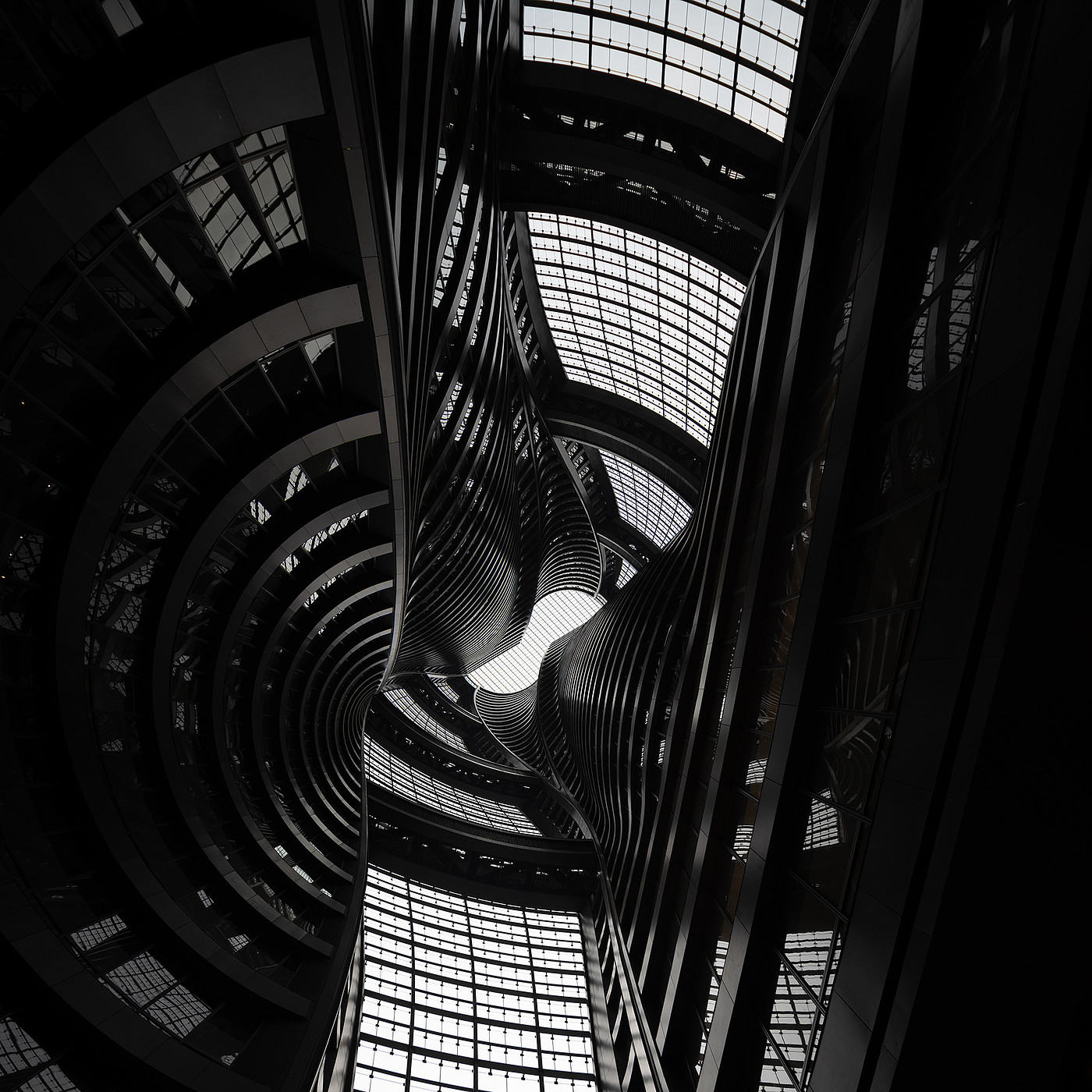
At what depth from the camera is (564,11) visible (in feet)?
84.3

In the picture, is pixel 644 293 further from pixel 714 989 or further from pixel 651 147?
pixel 714 989

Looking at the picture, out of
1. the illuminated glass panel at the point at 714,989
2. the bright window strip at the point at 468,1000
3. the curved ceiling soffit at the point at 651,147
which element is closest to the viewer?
the illuminated glass panel at the point at 714,989

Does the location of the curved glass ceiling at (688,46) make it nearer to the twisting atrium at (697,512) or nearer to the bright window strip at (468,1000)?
the twisting atrium at (697,512)

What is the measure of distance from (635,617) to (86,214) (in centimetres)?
2748

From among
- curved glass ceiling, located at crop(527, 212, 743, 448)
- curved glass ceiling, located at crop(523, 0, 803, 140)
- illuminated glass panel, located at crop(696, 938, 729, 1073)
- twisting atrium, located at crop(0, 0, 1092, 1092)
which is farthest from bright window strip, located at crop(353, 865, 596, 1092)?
curved glass ceiling, located at crop(523, 0, 803, 140)

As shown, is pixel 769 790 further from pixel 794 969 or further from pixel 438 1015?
pixel 438 1015

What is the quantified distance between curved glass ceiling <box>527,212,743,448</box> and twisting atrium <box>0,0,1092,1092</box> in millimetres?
11065

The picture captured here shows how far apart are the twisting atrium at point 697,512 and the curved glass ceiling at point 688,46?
12cm

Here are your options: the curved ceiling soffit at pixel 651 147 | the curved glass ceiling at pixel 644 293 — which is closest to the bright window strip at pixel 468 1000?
the curved glass ceiling at pixel 644 293

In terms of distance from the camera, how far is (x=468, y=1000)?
3509 centimetres

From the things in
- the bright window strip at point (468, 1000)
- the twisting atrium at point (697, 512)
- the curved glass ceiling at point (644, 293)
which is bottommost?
the bright window strip at point (468, 1000)

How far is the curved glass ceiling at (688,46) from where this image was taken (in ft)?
77.7

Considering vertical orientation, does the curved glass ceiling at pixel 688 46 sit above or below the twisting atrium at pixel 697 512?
above

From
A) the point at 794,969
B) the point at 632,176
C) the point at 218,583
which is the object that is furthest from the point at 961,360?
the point at 632,176
